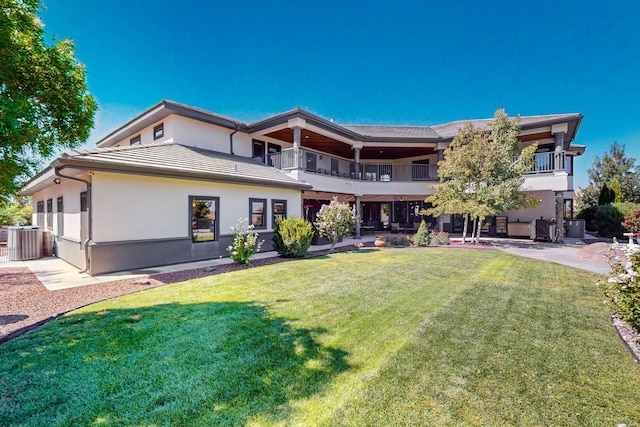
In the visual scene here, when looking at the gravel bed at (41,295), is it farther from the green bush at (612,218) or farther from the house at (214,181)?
the green bush at (612,218)

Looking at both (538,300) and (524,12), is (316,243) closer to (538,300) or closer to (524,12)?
(538,300)

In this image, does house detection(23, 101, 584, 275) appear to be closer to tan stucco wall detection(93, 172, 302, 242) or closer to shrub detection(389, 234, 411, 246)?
tan stucco wall detection(93, 172, 302, 242)

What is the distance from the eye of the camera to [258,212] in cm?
1276

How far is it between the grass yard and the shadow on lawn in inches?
0.7

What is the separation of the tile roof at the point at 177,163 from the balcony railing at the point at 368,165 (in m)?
1.02

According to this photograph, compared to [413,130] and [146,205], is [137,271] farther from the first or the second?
[413,130]

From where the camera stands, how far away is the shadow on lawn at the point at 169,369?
8.38ft

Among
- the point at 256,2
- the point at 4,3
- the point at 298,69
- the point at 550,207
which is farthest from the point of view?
the point at 298,69

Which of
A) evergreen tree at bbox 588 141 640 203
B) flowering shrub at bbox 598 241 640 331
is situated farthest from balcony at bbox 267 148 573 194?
evergreen tree at bbox 588 141 640 203

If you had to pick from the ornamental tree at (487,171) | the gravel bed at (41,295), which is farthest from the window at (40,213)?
the ornamental tree at (487,171)

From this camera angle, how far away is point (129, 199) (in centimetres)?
Answer: 869

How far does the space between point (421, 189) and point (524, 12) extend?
10.3m

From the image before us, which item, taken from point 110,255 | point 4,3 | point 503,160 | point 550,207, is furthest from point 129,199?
point 550,207

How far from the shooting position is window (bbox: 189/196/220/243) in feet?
33.8
